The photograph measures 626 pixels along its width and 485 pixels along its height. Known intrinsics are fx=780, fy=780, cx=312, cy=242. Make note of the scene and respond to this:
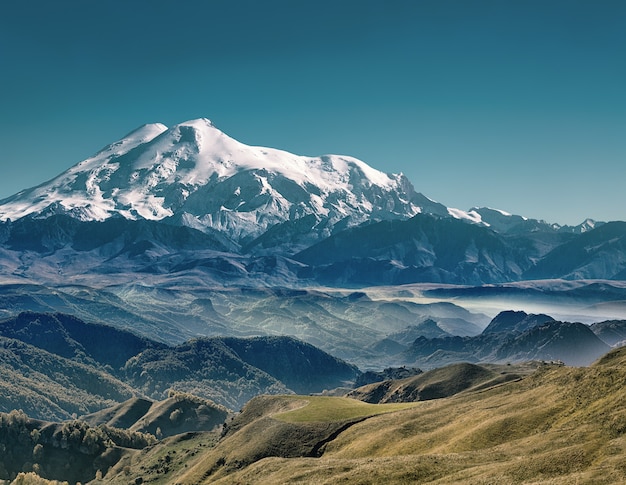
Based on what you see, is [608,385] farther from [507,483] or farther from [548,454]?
[507,483]

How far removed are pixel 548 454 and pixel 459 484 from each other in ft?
55.0

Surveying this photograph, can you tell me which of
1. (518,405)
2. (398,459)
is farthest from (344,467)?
(518,405)

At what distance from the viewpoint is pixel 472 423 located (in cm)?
19025

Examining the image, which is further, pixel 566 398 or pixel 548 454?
pixel 566 398

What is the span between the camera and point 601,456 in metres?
127

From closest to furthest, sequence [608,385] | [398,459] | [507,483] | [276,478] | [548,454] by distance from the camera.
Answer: [507,483] < [548,454] < [398,459] < [608,385] < [276,478]

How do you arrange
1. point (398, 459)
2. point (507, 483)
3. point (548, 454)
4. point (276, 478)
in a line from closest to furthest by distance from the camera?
point (507, 483) < point (548, 454) < point (398, 459) < point (276, 478)

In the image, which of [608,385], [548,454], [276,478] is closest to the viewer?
[548,454]

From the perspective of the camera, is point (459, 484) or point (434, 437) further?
point (434, 437)

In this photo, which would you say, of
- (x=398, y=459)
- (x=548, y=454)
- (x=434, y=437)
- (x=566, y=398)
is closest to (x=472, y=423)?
(x=434, y=437)

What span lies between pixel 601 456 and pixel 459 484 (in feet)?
77.0

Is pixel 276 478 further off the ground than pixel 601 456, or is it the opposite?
pixel 601 456

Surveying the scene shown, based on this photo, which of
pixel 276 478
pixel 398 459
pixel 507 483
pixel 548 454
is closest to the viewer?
pixel 507 483

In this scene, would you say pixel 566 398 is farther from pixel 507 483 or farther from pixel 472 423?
pixel 507 483
